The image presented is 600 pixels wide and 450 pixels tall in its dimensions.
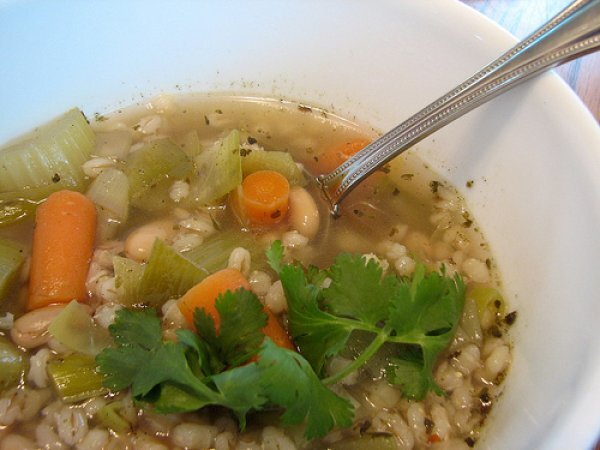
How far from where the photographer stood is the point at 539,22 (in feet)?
8.93

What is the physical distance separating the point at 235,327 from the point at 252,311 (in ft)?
0.18

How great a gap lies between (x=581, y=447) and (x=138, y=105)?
1973 millimetres

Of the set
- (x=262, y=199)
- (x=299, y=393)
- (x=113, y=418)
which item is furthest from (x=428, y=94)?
(x=113, y=418)

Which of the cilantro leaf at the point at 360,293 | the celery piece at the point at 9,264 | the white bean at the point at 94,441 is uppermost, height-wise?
the cilantro leaf at the point at 360,293

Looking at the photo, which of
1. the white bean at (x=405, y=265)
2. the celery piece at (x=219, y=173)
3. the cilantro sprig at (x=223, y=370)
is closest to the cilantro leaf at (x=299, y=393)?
the cilantro sprig at (x=223, y=370)

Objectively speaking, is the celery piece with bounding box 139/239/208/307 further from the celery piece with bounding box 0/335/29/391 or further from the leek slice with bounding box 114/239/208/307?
the celery piece with bounding box 0/335/29/391

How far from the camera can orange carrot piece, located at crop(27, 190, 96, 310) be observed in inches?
66.6

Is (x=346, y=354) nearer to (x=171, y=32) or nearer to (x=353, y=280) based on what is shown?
(x=353, y=280)

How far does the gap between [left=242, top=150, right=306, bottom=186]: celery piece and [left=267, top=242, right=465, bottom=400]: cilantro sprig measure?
0.68 m

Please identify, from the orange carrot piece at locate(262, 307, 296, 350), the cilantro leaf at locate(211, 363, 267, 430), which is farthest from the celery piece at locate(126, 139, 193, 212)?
the cilantro leaf at locate(211, 363, 267, 430)

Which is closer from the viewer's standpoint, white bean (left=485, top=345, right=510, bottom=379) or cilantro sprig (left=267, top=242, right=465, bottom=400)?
cilantro sprig (left=267, top=242, right=465, bottom=400)

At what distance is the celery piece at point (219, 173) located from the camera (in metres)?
1.93

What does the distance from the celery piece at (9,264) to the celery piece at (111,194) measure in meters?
0.30

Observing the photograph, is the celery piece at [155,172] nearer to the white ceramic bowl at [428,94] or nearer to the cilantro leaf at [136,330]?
the white ceramic bowl at [428,94]
